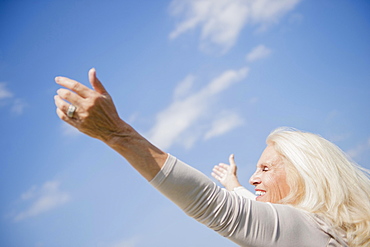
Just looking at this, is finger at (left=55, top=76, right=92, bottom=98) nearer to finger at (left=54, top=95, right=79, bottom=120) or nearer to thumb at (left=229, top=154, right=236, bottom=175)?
finger at (left=54, top=95, right=79, bottom=120)

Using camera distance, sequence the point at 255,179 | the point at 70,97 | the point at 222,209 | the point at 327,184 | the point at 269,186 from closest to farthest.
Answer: the point at 70,97, the point at 222,209, the point at 327,184, the point at 269,186, the point at 255,179

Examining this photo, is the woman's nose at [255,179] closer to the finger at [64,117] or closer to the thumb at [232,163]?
the thumb at [232,163]

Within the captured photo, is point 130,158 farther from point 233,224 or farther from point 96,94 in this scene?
point 233,224

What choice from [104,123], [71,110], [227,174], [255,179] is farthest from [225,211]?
[227,174]

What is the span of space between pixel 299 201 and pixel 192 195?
1.02 meters

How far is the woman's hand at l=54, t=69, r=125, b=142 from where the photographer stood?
1.55m

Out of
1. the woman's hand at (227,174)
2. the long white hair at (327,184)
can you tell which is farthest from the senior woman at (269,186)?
the woman's hand at (227,174)

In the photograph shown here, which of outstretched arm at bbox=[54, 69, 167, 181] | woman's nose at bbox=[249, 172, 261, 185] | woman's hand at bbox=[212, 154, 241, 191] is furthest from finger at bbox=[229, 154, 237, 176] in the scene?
outstretched arm at bbox=[54, 69, 167, 181]

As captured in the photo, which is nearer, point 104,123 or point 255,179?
point 104,123

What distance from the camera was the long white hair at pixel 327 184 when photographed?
86.4 inches

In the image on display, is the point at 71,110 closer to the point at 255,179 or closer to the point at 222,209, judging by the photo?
the point at 222,209

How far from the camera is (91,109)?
5.09 ft

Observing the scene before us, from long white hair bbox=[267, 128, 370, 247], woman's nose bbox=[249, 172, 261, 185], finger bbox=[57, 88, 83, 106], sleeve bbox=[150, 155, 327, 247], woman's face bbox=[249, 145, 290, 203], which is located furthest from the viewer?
woman's nose bbox=[249, 172, 261, 185]

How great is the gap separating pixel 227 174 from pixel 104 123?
282 centimetres
